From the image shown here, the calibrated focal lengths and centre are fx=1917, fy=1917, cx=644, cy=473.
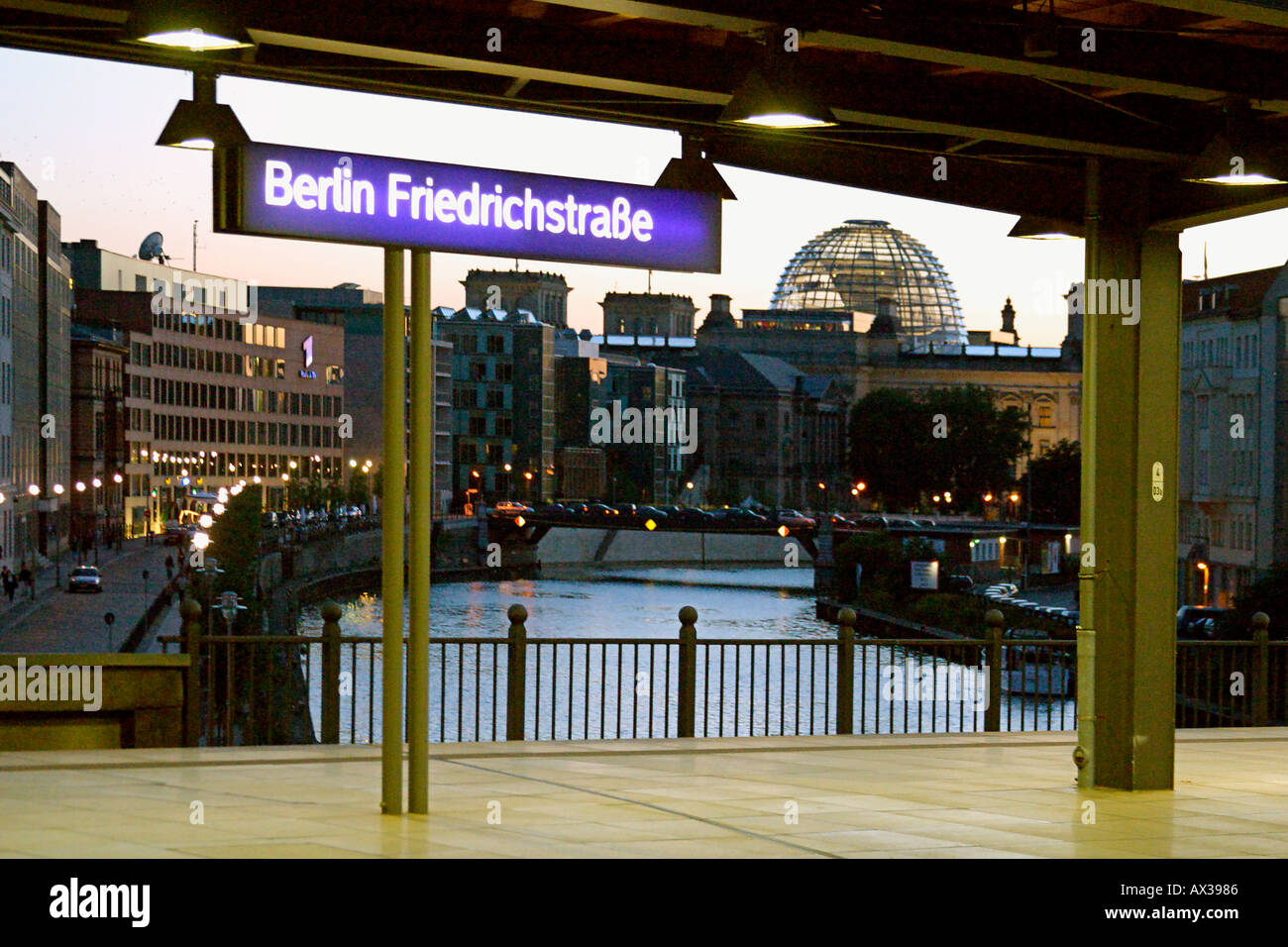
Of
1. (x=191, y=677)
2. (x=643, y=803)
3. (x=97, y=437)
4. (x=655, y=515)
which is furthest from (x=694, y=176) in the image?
(x=97, y=437)

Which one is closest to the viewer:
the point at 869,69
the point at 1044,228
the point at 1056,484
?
the point at 869,69

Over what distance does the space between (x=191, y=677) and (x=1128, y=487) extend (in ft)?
23.0

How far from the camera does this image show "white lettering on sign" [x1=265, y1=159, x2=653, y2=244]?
928 cm

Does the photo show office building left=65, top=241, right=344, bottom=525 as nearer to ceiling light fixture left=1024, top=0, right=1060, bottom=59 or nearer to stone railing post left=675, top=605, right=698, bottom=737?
stone railing post left=675, top=605, right=698, bottom=737

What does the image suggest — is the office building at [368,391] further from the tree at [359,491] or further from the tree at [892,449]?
the tree at [892,449]

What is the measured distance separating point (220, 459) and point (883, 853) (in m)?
135

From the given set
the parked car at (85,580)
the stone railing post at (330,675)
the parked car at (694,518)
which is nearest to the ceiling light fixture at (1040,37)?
the stone railing post at (330,675)

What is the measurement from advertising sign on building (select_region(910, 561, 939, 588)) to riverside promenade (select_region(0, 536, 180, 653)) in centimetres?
3243

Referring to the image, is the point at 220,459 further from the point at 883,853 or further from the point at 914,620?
the point at 883,853

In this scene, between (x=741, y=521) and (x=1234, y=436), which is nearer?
(x=1234, y=436)

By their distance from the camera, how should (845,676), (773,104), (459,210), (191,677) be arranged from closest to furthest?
(773,104) < (459,210) < (191,677) < (845,676)

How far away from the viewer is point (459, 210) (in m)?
9.86

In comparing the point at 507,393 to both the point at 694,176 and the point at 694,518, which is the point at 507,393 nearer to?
the point at 694,518

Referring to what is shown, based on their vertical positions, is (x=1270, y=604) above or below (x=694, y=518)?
below
